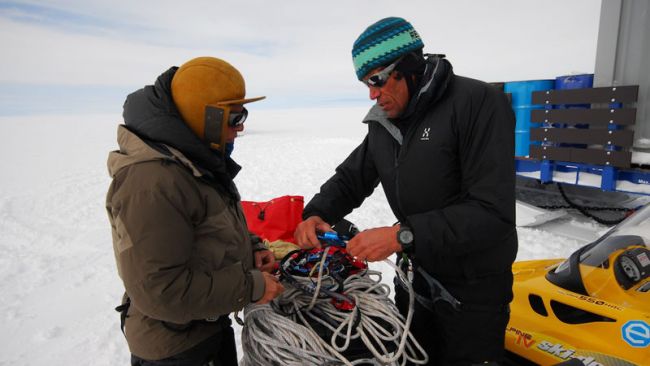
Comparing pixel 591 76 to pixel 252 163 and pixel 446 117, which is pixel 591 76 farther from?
pixel 252 163

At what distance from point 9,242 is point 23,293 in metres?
2.19

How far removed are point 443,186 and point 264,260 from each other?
961 millimetres

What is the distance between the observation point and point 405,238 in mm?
1586

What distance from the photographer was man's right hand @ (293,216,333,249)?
1.94 m

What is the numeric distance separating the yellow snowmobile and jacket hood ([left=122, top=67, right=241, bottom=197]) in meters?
2.17

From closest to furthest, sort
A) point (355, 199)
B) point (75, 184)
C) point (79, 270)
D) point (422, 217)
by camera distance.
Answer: point (422, 217) → point (355, 199) → point (79, 270) → point (75, 184)

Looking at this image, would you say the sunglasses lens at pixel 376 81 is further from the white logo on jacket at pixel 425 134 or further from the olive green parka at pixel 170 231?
the olive green parka at pixel 170 231

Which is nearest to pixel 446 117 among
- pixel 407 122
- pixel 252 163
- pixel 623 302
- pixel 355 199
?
pixel 407 122

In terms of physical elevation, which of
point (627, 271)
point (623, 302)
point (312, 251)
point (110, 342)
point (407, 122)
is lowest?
point (110, 342)

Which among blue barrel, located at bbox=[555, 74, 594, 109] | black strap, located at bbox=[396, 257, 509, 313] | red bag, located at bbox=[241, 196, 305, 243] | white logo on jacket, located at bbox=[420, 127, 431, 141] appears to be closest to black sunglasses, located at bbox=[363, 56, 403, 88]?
white logo on jacket, located at bbox=[420, 127, 431, 141]

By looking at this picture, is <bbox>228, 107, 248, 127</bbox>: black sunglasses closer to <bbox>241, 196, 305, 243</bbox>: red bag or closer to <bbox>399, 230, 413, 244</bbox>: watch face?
<bbox>399, 230, 413, 244</bbox>: watch face

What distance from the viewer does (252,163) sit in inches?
563

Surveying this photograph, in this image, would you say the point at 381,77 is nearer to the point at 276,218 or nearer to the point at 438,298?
the point at 438,298

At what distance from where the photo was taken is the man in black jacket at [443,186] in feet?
5.17
